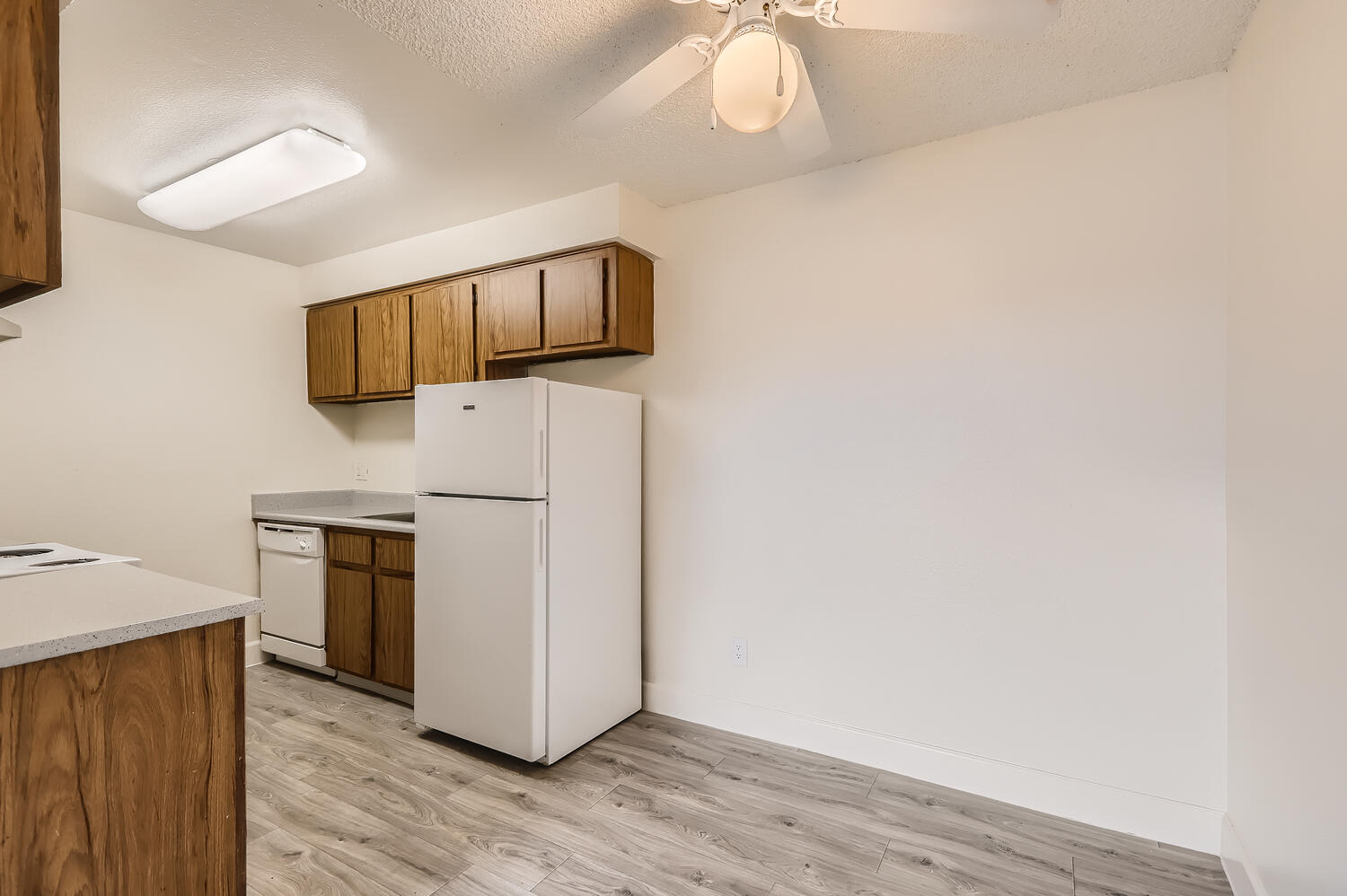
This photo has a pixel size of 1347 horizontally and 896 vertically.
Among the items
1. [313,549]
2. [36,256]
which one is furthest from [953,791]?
[313,549]

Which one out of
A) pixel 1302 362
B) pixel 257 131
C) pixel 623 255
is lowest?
pixel 1302 362

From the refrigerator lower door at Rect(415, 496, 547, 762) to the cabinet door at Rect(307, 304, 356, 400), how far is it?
1.49m

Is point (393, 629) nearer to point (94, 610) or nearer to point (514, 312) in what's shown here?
point (514, 312)

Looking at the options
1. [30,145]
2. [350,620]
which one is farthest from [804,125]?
[350,620]

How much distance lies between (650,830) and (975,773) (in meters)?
1.20

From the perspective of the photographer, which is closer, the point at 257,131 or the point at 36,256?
the point at 36,256

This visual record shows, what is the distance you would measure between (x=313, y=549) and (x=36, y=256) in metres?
2.56

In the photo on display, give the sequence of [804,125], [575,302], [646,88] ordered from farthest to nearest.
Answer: [575,302] → [804,125] → [646,88]

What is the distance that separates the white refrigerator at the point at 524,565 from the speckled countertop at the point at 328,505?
3.10ft

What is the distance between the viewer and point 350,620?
3.21 m

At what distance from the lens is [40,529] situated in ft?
9.57

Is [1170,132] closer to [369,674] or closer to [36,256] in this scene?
[36,256]

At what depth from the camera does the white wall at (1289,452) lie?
120cm

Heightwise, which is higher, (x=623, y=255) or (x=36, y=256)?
(x=623, y=255)
